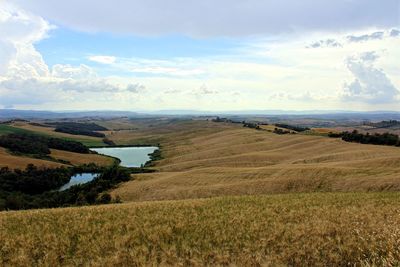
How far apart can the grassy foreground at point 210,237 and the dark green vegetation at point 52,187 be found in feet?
121

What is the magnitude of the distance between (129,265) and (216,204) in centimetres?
1237

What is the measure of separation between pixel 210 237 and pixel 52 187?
293 ft

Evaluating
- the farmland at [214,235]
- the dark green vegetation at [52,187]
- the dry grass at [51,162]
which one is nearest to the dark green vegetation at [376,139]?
the dark green vegetation at [52,187]

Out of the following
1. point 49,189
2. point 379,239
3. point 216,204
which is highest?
point 379,239

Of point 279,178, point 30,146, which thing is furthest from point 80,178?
point 279,178

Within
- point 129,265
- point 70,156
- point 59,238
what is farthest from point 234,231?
point 70,156

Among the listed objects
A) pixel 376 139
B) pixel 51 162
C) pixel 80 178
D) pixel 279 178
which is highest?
pixel 376 139

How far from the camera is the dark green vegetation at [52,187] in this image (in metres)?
58.8

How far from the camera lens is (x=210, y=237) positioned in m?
15.0

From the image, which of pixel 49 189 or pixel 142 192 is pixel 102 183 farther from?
pixel 49 189

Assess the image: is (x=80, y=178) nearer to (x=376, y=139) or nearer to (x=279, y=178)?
(x=279, y=178)

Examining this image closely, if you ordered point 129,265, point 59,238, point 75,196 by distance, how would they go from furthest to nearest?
point 75,196
point 59,238
point 129,265

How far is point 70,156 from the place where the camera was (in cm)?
14475

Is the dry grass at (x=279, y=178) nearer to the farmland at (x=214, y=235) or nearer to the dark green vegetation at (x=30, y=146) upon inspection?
the farmland at (x=214, y=235)
